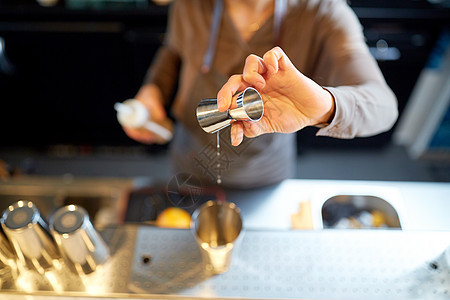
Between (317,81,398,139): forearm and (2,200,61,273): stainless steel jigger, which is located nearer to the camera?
(317,81,398,139): forearm

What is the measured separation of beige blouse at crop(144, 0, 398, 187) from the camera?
1.71 ft

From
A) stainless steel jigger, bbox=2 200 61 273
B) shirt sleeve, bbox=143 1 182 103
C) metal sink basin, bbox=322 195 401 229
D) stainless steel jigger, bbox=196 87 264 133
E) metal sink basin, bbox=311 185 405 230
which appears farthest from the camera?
shirt sleeve, bbox=143 1 182 103

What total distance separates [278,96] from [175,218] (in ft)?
2.13

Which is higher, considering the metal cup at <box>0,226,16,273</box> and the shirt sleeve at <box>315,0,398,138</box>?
the shirt sleeve at <box>315,0,398,138</box>

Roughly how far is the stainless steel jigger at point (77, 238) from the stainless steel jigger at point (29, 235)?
3cm

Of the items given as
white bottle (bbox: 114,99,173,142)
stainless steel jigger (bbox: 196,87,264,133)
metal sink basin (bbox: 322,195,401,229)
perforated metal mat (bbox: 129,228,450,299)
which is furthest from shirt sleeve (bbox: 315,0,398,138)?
white bottle (bbox: 114,99,173,142)

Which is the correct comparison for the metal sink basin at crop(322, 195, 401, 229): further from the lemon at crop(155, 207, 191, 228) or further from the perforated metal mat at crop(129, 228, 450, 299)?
the lemon at crop(155, 207, 191, 228)

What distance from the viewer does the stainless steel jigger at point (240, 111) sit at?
43 cm

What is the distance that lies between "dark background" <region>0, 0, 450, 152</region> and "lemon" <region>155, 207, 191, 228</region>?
91 cm

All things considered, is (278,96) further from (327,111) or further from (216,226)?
(216,226)

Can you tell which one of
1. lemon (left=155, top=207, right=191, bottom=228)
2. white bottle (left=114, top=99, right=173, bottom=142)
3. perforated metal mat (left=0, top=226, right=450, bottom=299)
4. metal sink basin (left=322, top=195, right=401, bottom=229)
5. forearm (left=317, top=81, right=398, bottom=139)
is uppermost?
forearm (left=317, top=81, right=398, bottom=139)

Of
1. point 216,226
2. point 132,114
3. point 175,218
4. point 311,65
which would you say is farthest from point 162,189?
point 311,65

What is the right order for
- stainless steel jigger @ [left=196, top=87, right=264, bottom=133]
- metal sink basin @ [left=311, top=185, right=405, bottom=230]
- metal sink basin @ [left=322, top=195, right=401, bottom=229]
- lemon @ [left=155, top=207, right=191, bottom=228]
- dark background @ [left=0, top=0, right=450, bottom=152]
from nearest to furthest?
stainless steel jigger @ [left=196, top=87, right=264, bottom=133] → metal sink basin @ [left=311, top=185, right=405, bottom=230] → metal sink basin @ [left=322, top=195, right=401, bottom=229] → lemon @ [left=155, top=207, right=191, bottom=228] → dark background @ [left=0, top=0, right=450, bottom=152]

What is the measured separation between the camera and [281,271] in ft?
2.20
